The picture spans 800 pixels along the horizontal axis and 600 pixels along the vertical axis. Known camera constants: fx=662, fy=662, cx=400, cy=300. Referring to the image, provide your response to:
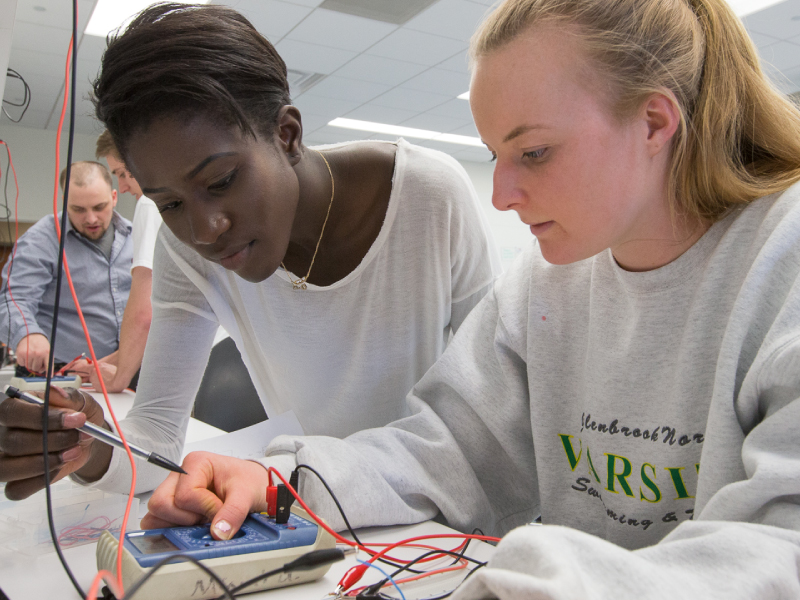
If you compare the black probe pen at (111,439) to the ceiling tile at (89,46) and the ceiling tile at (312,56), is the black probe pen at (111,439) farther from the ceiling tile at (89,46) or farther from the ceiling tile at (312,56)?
the ceiling tile at (89,46)

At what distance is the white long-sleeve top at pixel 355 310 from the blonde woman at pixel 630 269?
26 cm

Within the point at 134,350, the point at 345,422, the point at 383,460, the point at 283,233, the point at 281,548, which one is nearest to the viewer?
the point at 281,548

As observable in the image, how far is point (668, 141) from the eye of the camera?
737 millimetres

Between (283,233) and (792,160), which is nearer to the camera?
(792,160)

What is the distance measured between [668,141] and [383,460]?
503 millimetres

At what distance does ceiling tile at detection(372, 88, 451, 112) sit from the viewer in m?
5.49

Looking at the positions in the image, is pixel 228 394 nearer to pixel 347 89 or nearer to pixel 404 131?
pixel 347 89

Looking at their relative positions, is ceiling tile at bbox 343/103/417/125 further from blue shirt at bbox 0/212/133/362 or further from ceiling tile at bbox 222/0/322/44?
blue shirt at bbox 0/212/133/362

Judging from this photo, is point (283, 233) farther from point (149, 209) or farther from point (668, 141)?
point (149, 209)

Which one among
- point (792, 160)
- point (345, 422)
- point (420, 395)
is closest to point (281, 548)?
point (420, 395)

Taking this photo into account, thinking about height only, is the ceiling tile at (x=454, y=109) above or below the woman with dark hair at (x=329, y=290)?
below

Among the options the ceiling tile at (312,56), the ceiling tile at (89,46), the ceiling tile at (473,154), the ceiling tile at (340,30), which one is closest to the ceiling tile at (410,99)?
the ceiling tile at (312,56)

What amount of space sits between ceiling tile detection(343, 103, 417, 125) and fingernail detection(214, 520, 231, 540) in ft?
18.1

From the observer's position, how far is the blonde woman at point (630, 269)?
65 cm
